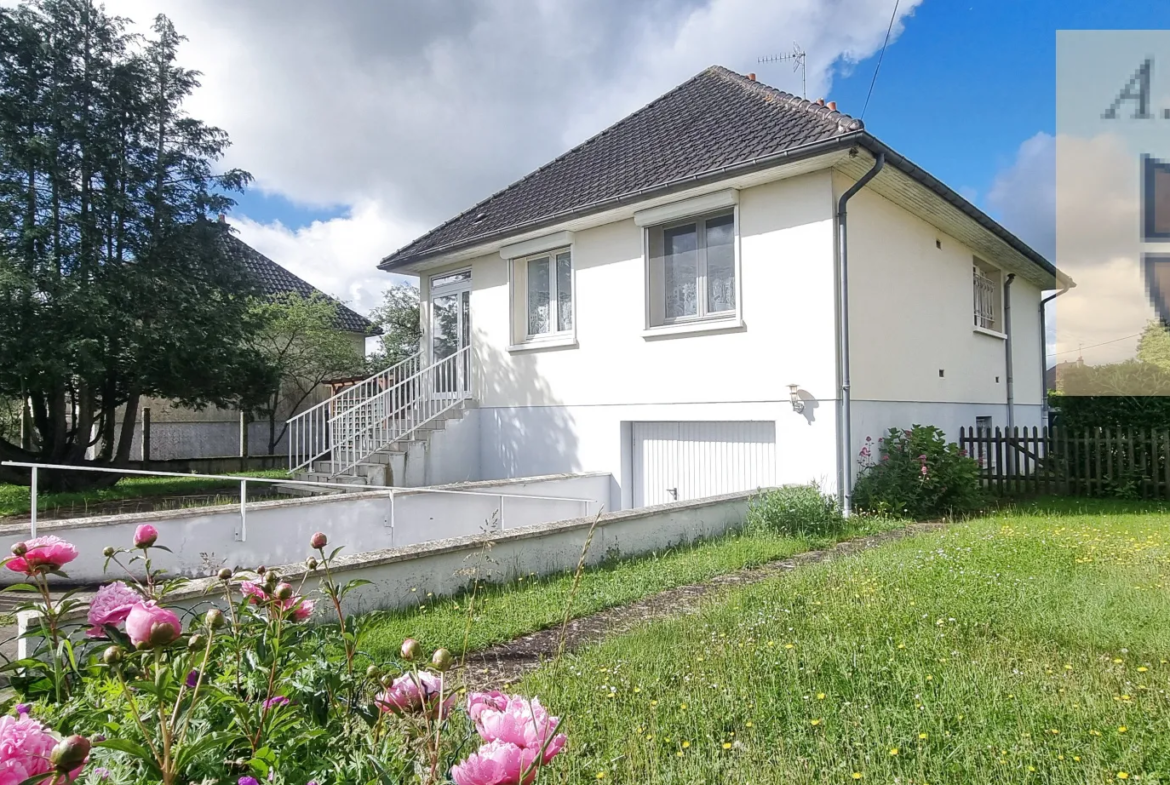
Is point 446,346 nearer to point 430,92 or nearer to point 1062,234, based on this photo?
point 430,92

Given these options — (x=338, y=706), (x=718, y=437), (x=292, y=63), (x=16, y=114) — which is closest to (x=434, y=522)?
(x=718, y=437)

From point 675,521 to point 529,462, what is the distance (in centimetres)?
531

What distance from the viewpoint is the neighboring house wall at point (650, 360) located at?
9203 mm

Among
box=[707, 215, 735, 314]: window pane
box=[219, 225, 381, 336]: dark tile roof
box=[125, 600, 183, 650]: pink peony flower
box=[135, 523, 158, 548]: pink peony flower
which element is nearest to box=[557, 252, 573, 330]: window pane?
box=[707, 215, 735, 314]: window pane

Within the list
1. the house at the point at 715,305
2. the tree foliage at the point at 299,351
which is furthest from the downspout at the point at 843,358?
the tree foliage at the point at 299,351

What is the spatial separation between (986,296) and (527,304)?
945 cm

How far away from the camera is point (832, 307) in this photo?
9070mm

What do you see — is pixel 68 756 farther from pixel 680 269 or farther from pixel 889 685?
pixel 680 269

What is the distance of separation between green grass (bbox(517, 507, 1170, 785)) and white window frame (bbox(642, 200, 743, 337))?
516 centimetres

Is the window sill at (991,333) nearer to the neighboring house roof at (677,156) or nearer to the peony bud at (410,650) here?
the neighboring house roof at (677,156)

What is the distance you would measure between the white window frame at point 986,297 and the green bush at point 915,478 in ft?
14.4

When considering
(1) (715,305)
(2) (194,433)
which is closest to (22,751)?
(1) (715,305)

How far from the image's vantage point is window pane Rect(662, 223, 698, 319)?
10.5 metres

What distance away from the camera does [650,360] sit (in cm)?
1071
